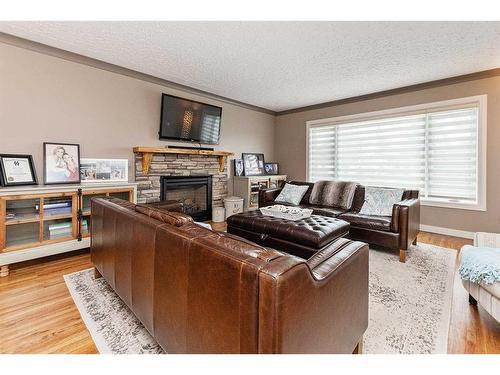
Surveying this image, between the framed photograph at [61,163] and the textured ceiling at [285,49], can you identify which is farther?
the framed photograph at [61,163]

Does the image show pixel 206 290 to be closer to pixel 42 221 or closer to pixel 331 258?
pixel 331 258

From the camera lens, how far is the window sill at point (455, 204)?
354 cm

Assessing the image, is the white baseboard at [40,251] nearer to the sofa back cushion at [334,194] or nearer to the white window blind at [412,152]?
the sofa back cushion at [334,194]

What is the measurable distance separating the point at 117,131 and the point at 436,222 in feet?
16.7

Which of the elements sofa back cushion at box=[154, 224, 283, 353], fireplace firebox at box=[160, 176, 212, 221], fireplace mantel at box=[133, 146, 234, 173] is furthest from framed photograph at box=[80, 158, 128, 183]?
sofa back cushion at box=[154, 224, 283, 353]

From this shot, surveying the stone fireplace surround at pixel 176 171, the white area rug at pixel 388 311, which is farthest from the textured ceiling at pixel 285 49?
the white area rug at pixel 388 311

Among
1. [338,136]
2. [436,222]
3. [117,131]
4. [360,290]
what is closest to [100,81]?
[117,131]

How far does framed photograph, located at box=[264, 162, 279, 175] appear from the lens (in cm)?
579

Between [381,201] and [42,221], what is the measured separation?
3938 millimetres

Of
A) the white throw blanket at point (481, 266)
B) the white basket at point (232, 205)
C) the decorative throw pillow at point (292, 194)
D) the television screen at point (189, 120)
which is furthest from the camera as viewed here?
the white basket at point (232, 205)

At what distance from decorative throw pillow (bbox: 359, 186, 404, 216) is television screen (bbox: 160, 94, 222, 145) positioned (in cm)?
282

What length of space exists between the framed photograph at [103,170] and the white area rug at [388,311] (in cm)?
136

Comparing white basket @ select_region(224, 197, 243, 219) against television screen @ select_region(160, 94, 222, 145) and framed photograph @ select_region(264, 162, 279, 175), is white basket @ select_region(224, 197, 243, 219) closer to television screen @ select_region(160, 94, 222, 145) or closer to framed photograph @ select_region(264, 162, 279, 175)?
television screen @ select_region(160, 94, 222, 145)

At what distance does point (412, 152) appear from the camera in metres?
4.12
